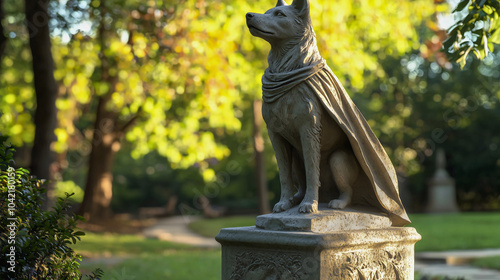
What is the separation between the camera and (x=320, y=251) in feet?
11.5

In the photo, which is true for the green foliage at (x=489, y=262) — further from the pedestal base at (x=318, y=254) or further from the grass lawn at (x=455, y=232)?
the pedestal base at (x=318, y=254)

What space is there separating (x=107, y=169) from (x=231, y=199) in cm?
1145

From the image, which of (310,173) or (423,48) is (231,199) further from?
(310,173)

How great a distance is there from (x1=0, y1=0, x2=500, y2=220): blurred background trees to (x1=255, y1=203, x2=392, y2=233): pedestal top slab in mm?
3243

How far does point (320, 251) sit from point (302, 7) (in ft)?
5.48

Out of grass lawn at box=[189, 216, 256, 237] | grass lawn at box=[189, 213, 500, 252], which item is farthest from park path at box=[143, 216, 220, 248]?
grass lawn at box=[189, 213, 500, 252]

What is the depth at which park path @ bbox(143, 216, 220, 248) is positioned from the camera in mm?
17295

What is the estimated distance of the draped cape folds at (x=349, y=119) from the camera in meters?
3.88

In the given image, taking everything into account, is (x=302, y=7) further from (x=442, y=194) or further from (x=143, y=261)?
(x=442, y=194)

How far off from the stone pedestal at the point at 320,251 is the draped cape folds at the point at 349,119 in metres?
0.19

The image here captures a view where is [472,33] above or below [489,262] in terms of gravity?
above

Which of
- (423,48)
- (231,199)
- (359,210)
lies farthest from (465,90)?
(359,210)

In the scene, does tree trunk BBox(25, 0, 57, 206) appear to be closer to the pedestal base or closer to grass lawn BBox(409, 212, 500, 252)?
the pedestal base

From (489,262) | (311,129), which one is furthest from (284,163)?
(489,262)
